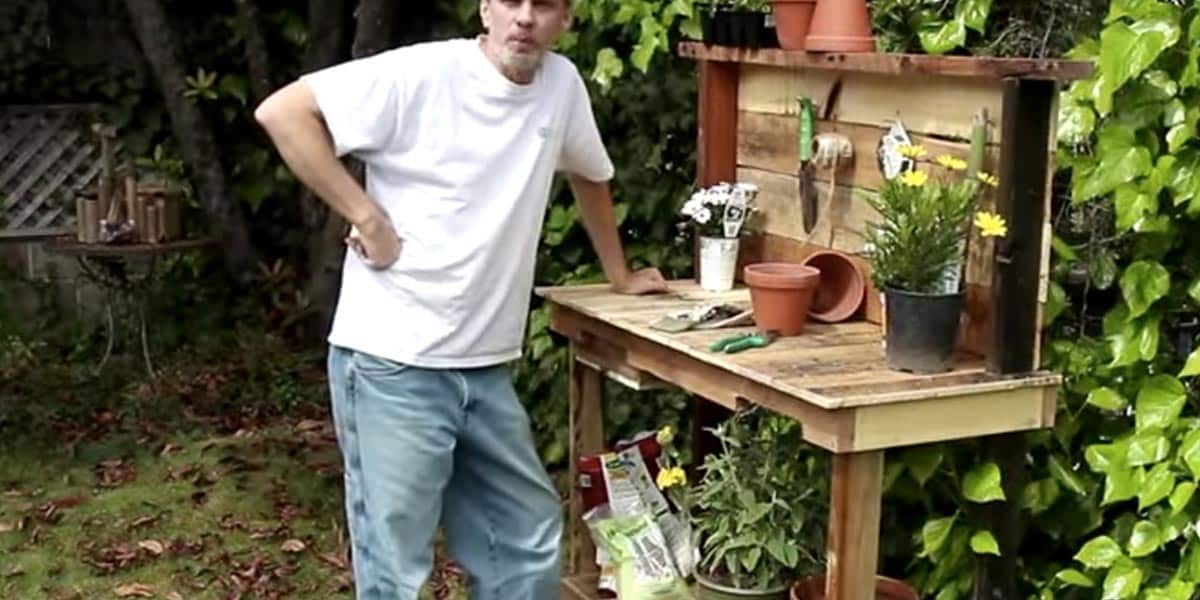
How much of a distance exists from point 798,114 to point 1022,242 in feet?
2.21

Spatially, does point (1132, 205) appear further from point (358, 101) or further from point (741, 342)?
point (358, 101)

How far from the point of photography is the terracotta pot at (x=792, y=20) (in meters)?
2.80

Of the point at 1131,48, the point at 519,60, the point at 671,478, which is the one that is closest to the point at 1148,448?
the point at 1131,48

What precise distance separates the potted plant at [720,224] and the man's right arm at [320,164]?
76cm

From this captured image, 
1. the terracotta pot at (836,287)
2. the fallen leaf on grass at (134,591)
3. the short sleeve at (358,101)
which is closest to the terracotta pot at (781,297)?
the terracotta pot at (836,287)

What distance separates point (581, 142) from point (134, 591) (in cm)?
173

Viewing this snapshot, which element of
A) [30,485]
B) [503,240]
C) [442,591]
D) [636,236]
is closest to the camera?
[503,240]

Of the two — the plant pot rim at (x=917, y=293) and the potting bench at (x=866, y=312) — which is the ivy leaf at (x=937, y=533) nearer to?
the potting bench at (x=866, y=312)

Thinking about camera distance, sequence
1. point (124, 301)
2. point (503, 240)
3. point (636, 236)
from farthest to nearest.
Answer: point (124, 301) → point (636, 236) → point (503, 240)

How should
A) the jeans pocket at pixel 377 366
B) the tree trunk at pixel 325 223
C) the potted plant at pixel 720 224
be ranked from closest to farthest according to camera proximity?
the jeans pocket at pixel 377 366, the potted plant at pixel 720 224, the tree trunk at pixel 325 223

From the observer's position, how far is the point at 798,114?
2.96 meters

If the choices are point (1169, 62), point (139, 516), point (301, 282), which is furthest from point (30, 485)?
point (1169, 62)

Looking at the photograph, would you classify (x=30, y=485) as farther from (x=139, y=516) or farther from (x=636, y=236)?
(x=636, y=236)

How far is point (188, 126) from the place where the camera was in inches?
225
